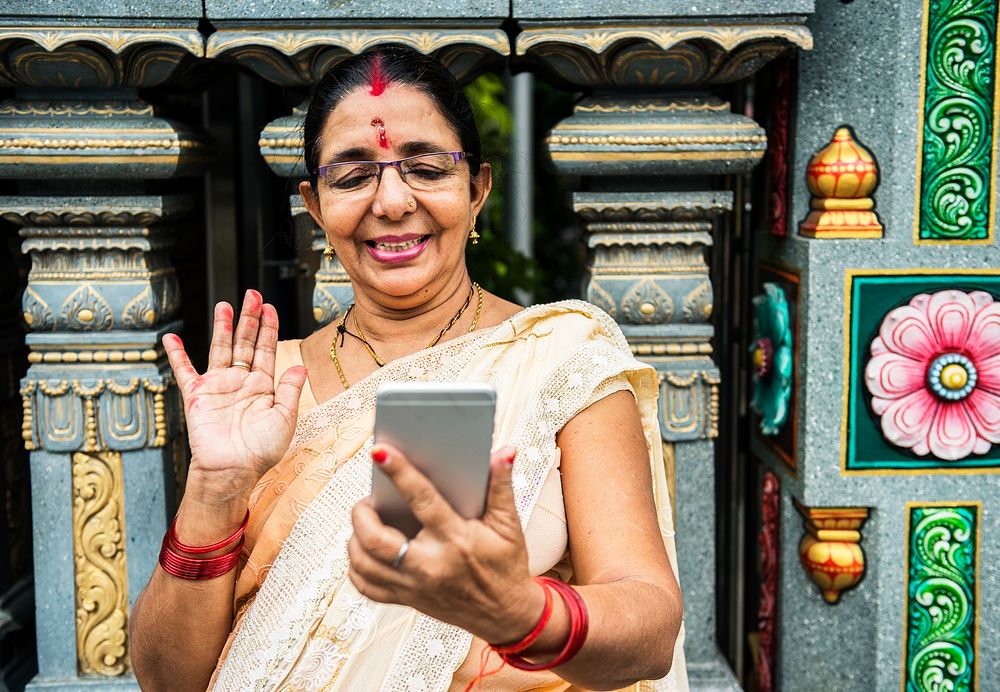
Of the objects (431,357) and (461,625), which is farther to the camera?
(431,357)

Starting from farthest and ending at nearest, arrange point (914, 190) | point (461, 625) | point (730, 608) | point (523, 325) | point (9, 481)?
point (730, 608) → point (9, 481) → point (914, 190) → point (523, 325) → point (461, 625)

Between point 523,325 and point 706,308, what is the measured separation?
2.49 ft

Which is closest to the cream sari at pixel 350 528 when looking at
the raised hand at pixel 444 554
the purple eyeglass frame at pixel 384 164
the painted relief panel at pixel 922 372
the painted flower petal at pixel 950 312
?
the purple eyeglass frame at pixel 384 164

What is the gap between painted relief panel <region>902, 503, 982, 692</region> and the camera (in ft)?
8.60

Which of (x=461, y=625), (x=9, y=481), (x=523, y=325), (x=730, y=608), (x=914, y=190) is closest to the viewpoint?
(x=461, y=625)

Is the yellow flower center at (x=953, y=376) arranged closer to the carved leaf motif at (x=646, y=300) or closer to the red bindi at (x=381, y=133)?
the carved leaf motif at (x=646, y=300)

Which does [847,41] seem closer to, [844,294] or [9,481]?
[844,294]

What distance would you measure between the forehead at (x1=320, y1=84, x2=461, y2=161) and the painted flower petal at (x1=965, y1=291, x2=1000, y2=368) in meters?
1.44

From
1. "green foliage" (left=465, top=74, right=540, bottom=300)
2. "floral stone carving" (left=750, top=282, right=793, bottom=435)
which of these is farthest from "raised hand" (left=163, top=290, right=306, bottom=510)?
"floral stone carving" (left=750, top=282, right=793, bottom=435)

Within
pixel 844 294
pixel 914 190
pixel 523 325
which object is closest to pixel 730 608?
pixel 844 294

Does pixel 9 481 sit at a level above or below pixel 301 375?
below

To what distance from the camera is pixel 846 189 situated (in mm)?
2545

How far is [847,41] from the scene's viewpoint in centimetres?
256

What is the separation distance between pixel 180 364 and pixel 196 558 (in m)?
0.34
